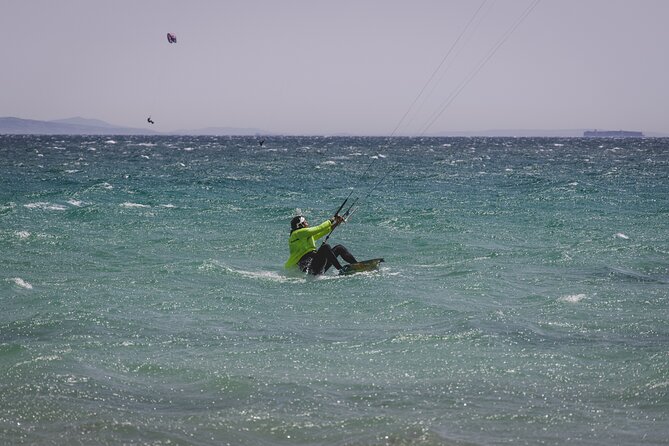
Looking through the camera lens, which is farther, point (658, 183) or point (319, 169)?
point (319, 169)

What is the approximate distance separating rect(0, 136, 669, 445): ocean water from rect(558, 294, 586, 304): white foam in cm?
8

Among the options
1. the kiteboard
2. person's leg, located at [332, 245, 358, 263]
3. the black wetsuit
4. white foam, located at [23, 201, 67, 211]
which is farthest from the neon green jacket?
white foam, located at [23, 201, 67, 211]

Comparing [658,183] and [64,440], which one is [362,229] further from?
[658,183]

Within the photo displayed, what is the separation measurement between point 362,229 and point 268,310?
11.0m

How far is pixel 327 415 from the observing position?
750cm

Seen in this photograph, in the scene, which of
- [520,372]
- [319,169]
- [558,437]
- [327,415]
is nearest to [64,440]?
[327,415]

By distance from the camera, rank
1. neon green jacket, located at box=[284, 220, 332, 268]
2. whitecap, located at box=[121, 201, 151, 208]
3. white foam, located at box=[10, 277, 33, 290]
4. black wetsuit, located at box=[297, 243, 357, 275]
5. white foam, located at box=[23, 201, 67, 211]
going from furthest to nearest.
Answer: whitecap, located at box=[121, 201, 151, 208], white foam, located at box=[23, 201, 67, 211], neon green jacket, located at box=[284, 220, 332, 268], black wetsuit, located at box=[297, 243, 357, 275], white foam, located at box=[10, 277, 33, 290]

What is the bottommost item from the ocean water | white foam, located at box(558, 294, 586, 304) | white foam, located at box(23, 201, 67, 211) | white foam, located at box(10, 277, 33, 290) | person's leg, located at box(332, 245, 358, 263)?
white foam, located at box(23, 201, 67, 211)

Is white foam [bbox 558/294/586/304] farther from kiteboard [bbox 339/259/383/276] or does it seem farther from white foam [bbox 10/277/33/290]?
white foam [bbox 10/277/33/290]

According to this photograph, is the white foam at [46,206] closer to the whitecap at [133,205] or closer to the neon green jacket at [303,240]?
the whitecap at [133,205]

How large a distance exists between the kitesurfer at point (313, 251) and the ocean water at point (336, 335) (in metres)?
0.34

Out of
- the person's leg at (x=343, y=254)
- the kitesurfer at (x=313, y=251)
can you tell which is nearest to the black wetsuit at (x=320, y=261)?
the kitesurfer at (x=313, y=251)

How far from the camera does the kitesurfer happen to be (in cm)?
1513

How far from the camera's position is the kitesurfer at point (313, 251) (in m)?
15.1
